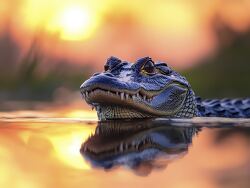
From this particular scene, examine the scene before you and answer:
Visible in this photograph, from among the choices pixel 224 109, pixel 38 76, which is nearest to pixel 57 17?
pixel 38 76

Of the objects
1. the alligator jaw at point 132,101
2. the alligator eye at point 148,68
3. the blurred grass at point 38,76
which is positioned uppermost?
the blurred grass at point 38,76

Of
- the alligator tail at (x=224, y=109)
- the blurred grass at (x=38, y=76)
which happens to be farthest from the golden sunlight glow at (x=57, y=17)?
the alligator tail at (x=224, y=109)

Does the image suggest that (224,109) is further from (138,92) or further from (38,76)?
(38,76)

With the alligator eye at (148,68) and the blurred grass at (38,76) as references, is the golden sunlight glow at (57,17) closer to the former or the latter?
the blurred grass at (38,76)

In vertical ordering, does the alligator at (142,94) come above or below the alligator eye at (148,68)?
below

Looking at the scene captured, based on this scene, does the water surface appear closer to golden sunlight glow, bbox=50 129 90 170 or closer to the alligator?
golden sunlight glow, bbox=50 129 90 170

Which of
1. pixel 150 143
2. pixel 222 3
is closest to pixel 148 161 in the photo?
pixel 150 143

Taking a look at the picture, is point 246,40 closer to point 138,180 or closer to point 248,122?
point 248,122

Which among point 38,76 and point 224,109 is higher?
point 38,76
